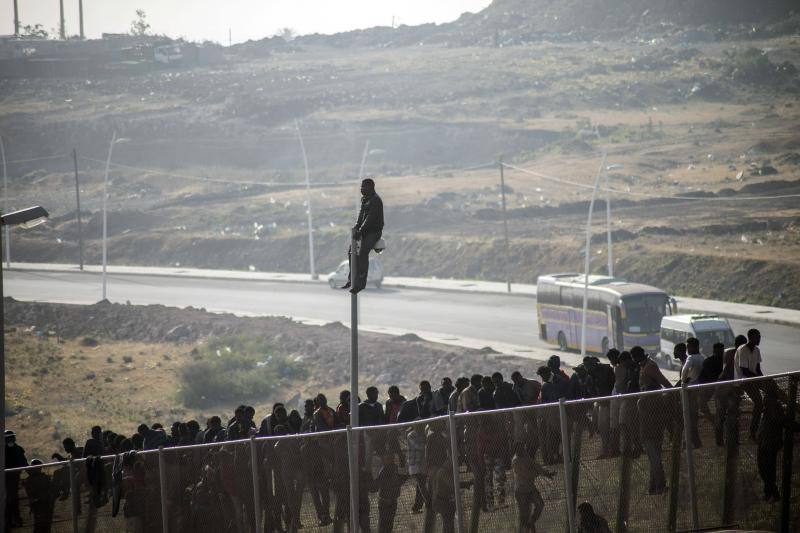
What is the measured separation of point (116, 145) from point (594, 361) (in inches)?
4041

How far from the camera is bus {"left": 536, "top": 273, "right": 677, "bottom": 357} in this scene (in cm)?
4159

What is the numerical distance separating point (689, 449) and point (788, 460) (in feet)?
3.22

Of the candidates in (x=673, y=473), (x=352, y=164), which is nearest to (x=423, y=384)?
(x=673, y=473)

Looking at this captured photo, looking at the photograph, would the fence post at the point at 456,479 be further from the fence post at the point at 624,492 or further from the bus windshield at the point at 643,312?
the bus windshield at the point at 643,312

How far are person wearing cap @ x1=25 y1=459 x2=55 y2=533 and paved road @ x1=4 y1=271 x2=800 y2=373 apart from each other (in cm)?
2748

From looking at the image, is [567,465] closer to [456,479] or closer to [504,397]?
[456,479]

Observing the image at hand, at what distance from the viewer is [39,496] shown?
1596 cm

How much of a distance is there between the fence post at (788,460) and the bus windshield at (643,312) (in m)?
30.0

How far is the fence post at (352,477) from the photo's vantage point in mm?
12883

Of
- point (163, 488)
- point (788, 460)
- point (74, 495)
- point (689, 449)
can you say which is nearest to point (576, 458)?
point (689, 449)

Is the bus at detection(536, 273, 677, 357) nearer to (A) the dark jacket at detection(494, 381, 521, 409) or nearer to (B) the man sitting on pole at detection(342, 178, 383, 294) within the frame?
(A) the dark jacket at detection(494, 381, 521, 409)

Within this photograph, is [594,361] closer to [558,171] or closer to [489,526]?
[489,526]

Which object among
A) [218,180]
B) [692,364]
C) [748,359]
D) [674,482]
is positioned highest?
[748,359]

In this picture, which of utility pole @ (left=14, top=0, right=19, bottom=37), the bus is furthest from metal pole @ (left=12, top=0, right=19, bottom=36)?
the bus
